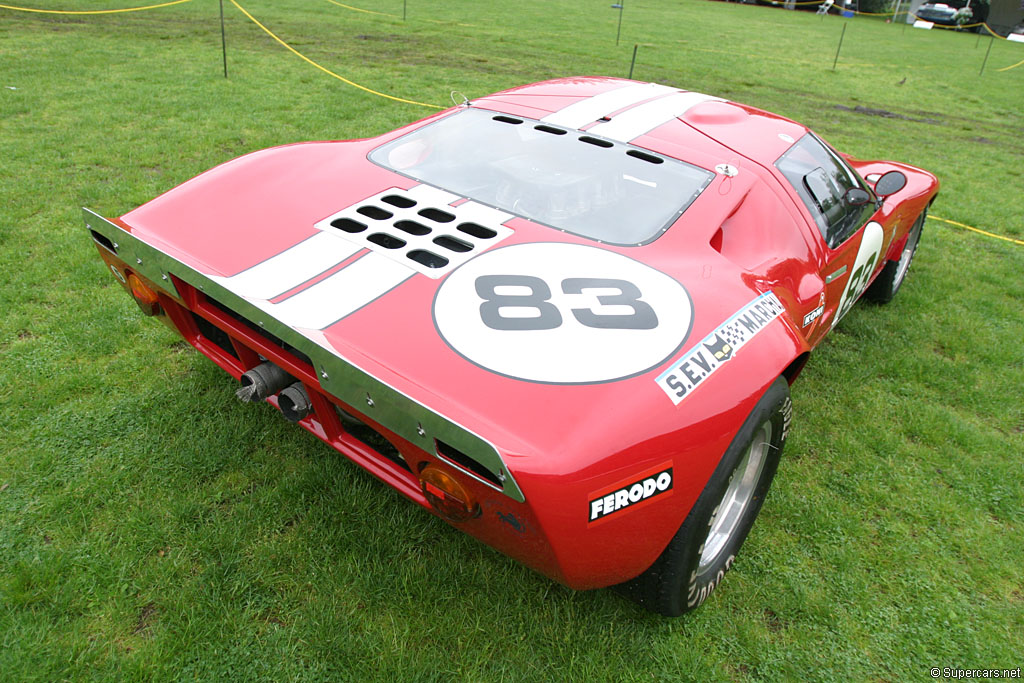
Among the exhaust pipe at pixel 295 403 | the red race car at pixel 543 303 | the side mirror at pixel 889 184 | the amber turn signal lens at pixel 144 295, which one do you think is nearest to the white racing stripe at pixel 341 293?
the red race car at pixel 543 303

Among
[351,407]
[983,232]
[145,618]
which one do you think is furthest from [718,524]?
[983,232]

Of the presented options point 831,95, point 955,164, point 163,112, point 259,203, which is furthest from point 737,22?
point 259,203

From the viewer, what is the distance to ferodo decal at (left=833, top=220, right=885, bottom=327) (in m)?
2.92

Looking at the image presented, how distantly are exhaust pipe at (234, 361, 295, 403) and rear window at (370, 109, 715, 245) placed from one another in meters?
0.88

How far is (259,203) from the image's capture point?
7.20 ft

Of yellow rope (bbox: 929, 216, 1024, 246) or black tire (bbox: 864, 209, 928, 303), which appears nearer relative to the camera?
black tire (bbox: 864, 209, 928, 303)

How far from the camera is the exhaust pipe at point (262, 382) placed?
6.27 feet

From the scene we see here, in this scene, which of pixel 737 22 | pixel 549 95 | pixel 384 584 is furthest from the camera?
pixel 737 22

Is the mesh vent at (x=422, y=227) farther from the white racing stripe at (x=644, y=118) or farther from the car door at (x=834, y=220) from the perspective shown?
the car door at (x=834, y=220)

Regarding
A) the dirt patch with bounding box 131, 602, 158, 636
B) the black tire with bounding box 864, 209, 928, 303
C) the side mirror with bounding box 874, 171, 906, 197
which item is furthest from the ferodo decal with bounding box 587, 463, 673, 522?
the black tire with bounding box 864, 209, 928, 303

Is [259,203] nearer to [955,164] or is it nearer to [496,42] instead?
[955,164]

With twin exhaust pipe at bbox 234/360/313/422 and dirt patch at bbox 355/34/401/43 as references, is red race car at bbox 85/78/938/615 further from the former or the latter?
dirt patch at bbox 355/34/401/43

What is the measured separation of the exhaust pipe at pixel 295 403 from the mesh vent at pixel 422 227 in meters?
0.47

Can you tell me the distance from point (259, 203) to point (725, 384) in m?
1.60
